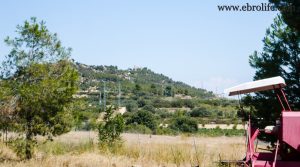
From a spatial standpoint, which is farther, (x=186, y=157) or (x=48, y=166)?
(x=186, y=157)

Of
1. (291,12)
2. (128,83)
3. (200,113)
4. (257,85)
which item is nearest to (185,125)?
(200,113)

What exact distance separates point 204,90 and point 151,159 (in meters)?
142

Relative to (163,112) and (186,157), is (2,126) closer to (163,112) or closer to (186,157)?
(186,157)

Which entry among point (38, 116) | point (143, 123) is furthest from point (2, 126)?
point (143, 123)

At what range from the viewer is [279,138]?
751 cm

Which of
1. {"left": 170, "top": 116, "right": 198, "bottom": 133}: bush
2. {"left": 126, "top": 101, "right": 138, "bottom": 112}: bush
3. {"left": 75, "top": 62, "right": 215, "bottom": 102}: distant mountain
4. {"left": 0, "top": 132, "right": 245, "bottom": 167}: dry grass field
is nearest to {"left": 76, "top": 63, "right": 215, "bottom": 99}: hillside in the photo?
{"left": 75, "top": 62, "right": 215, "bottom": 102}: distant mountain

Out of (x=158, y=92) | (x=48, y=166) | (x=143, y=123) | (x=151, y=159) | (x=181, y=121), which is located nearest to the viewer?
(x=48, y=166)

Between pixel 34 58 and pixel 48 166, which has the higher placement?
pixel 34 58

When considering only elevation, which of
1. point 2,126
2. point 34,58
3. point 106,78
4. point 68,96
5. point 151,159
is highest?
point 106,78

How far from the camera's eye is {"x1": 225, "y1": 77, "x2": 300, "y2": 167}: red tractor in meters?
7.35

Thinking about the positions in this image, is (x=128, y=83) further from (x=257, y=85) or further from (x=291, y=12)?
(x=257, y=85)

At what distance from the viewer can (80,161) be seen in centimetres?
1344

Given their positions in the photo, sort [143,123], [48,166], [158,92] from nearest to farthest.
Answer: [48,166] → [143,123] → [158,92]

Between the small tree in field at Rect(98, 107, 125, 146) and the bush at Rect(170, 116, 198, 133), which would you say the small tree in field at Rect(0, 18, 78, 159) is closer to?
the small tree in field at Rect(98, 107, 125, 146)
